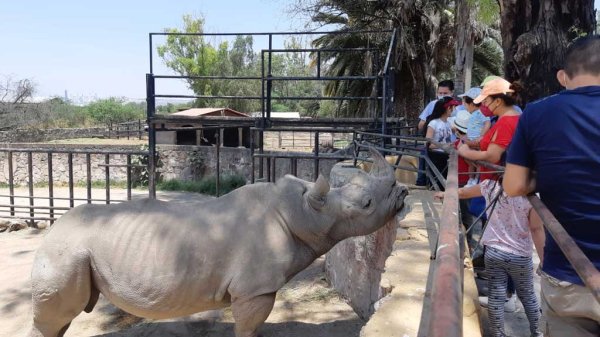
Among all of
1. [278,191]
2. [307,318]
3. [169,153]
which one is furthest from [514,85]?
[169,153]

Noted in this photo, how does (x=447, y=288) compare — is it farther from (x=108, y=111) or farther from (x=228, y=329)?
(x=108, y=111)

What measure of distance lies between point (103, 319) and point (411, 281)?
3.04 metres

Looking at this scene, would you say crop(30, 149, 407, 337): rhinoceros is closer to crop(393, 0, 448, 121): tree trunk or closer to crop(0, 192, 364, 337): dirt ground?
crop(0, 192, 364, 337): dirt ground

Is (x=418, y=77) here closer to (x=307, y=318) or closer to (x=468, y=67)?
(x=468, y=67)

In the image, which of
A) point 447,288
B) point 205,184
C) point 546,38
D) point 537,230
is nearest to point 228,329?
point 537,230

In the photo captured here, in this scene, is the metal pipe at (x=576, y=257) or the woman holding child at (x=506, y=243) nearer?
the metal pipe at (x=576, y=257)

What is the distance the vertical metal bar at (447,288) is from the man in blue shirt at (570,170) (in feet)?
1.84

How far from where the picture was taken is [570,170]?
76.6 inches

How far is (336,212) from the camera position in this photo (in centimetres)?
305

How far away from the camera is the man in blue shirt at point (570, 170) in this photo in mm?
1913

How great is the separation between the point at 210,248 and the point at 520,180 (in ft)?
5.81

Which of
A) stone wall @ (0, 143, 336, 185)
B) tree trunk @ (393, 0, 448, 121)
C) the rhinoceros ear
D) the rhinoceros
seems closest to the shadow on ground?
the rhinoceros

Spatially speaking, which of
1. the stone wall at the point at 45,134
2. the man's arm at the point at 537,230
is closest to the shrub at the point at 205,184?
the stone wall at the point at 45,134

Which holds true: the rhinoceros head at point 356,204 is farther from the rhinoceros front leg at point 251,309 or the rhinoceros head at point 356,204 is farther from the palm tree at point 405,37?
the palm tree at point 405,37
